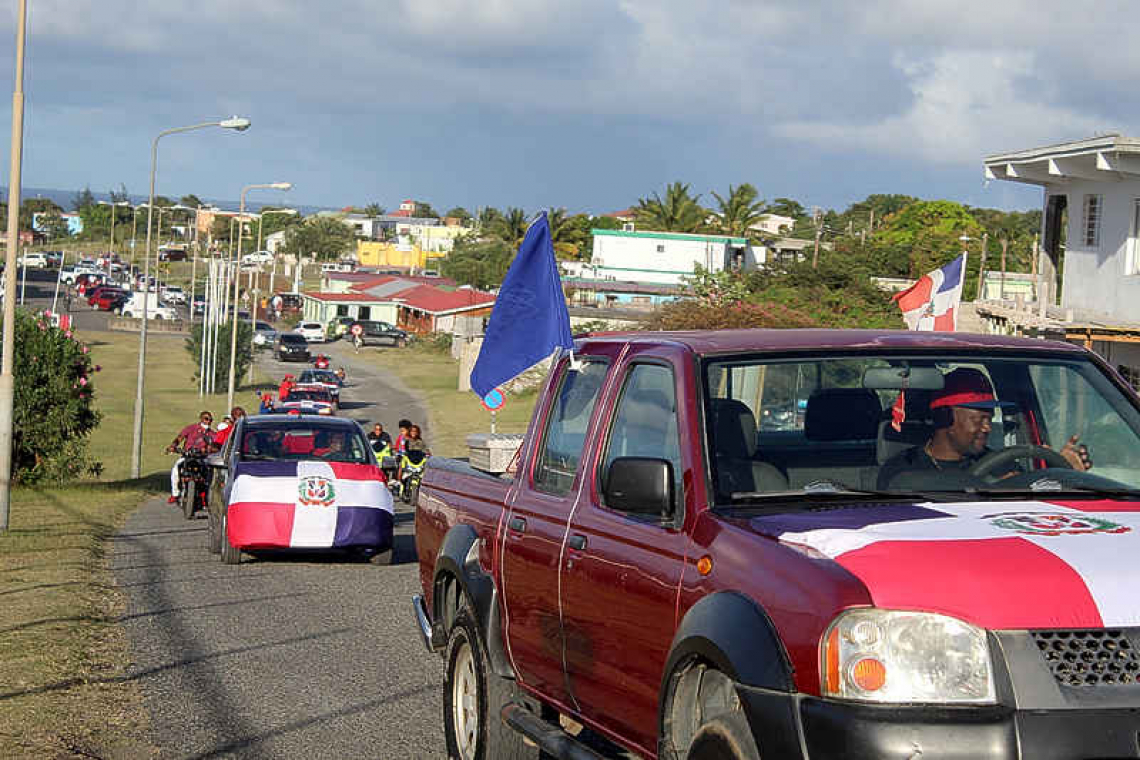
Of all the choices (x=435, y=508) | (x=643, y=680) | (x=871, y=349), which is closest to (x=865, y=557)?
(x=643, y=680)

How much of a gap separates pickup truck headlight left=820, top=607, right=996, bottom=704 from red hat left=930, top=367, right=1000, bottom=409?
1914mm

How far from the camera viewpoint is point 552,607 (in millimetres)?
6484

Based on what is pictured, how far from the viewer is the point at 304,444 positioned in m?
17.8

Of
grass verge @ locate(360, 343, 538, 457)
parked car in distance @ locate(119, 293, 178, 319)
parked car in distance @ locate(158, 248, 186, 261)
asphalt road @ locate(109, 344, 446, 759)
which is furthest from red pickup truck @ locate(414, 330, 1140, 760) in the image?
parked car in distance @ locate(158, 248, 186, 261)

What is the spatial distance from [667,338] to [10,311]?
18496 millimetres

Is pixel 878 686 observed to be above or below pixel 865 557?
below

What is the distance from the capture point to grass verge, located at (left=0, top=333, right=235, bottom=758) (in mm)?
8680

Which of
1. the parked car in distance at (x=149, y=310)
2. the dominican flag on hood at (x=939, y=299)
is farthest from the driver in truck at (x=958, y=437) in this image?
the parked car in distance at (x=149, y=310)

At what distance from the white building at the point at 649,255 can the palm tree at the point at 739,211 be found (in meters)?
8.05

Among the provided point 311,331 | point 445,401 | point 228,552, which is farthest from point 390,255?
point 228,552

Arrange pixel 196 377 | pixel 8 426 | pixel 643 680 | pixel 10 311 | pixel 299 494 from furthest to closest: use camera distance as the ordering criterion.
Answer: pixel 196 377
pixel 10 311
pixel 8 426
pixel 299 494
pixel 643 680

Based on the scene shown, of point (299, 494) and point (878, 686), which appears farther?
point (299, 494)

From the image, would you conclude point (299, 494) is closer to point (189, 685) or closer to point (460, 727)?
point (189, 685)

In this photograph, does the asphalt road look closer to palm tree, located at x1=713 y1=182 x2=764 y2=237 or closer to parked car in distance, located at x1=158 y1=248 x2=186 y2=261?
palm tree, located at x1=713 y1=182 x2=764 y2=237
